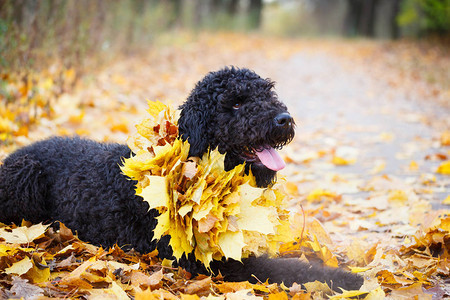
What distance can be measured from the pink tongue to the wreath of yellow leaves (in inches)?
6.9

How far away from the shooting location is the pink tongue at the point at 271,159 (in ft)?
9.68

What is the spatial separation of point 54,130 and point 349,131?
590 centimetres

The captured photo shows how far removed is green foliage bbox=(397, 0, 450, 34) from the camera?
73.2 feet

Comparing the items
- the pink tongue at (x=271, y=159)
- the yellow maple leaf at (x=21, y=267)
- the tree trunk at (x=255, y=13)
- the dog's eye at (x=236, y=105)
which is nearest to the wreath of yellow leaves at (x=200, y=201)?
the pink tongue at (x=271, y=159)

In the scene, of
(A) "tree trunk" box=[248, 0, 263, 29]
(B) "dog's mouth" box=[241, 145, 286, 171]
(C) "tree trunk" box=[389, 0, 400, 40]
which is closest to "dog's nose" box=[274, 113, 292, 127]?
(B) "dog's mouth" box=[241, 145, 286, 171]

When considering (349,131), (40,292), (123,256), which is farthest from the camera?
(349,131)

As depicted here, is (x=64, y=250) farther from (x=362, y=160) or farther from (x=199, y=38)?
(x=199, y=38)

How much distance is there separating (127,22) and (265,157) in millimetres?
11983

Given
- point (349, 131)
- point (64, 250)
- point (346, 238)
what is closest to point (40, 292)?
point (64, 250)

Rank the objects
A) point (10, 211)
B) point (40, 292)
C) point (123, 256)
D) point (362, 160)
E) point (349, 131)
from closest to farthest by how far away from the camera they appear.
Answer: point (40, 292)
point (123, 256)
point (10, 211)
point (362, 160)
point (349, 131)

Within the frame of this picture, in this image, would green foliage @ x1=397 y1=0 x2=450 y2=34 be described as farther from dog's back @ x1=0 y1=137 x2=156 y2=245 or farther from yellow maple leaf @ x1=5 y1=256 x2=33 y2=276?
yellow maple leaf @ x1=5 y1=256 x2=33 y2=276

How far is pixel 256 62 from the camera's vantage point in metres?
19.4

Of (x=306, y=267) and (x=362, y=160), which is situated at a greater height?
(x=362, y=160)

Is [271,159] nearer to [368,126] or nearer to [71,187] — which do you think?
[71,187]
